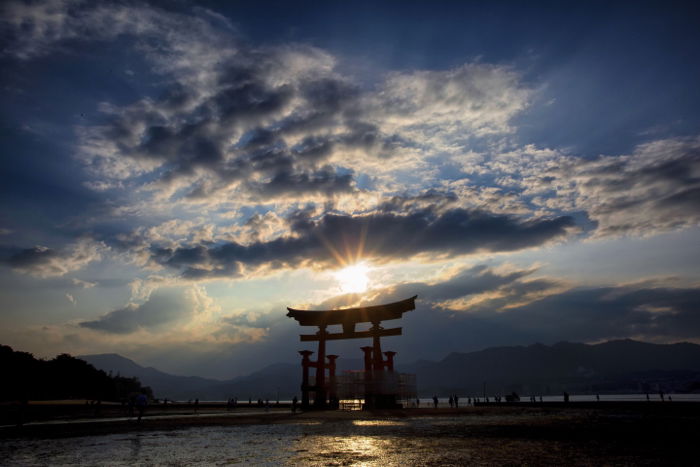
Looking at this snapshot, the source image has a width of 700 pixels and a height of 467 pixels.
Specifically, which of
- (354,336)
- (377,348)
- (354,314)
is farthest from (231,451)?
(354,336)

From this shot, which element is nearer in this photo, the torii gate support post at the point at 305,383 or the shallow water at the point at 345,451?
the shallow water at the point at 345,451

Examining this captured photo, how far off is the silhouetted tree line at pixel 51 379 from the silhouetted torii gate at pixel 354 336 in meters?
29.3

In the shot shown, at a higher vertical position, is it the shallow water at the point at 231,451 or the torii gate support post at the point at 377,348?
the torii gate support post at the point at 377,348

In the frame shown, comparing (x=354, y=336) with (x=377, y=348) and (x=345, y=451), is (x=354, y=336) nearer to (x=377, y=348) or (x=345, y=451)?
(x=377, y=348)

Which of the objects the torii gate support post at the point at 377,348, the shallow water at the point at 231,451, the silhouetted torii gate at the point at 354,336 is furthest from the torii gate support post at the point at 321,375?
the shallow water at the point at 231,451

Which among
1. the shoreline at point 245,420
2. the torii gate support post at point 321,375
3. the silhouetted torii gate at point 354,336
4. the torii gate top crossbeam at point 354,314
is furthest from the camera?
the torii gate support post at point 321,375


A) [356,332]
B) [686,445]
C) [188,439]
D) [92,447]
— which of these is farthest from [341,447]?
[356,332]

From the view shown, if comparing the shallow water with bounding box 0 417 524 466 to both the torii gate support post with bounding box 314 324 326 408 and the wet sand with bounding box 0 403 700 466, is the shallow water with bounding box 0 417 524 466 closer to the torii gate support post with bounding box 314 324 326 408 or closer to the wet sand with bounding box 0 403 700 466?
the wet sand with bounding box 0 403 700 466

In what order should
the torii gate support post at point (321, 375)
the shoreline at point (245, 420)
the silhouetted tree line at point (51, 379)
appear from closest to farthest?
the shoreline at point (245, 420) < the torii gate support post at point (321, 375) < the silhouetted tree line at point (51, 379)

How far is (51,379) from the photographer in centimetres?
5672

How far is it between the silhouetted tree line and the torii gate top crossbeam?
2933 centimetres

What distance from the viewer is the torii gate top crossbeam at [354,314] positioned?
104 feet

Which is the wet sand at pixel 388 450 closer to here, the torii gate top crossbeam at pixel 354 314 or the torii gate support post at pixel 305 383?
the torii gate top crossbeam at pixel 354 314

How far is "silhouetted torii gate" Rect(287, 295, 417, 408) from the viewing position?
100ft
